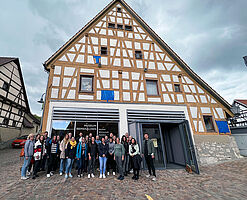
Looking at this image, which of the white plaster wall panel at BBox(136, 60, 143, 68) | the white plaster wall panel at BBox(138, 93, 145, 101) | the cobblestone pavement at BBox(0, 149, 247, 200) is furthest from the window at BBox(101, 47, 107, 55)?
the cobblestone pavement at BBox(0, 149, 247, 200)

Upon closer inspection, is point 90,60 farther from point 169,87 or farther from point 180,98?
point 180,98

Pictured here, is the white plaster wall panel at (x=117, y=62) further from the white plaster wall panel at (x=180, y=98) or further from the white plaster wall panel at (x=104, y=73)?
the white plaster wall panel at (x=180, y=98)

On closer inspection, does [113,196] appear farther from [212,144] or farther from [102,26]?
[102,26]

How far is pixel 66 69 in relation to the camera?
28.2 ft

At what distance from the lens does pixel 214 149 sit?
8.59 meters

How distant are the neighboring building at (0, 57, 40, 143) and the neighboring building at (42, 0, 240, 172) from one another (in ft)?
31.3

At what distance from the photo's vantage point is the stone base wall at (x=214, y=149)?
27.2 ft

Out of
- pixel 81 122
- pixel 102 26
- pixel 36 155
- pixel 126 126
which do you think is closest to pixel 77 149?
pixel 36 155

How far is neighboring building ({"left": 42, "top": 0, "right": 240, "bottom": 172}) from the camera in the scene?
7641mm

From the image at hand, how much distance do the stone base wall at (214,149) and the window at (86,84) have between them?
794cm

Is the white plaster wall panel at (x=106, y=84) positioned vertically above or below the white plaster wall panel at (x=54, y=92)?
above

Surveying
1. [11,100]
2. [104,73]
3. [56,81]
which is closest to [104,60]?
[104,73]

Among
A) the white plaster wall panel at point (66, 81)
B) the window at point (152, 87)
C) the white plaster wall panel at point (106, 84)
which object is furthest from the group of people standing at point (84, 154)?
the window at point (152, 87)

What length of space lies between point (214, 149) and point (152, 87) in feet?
19.4
